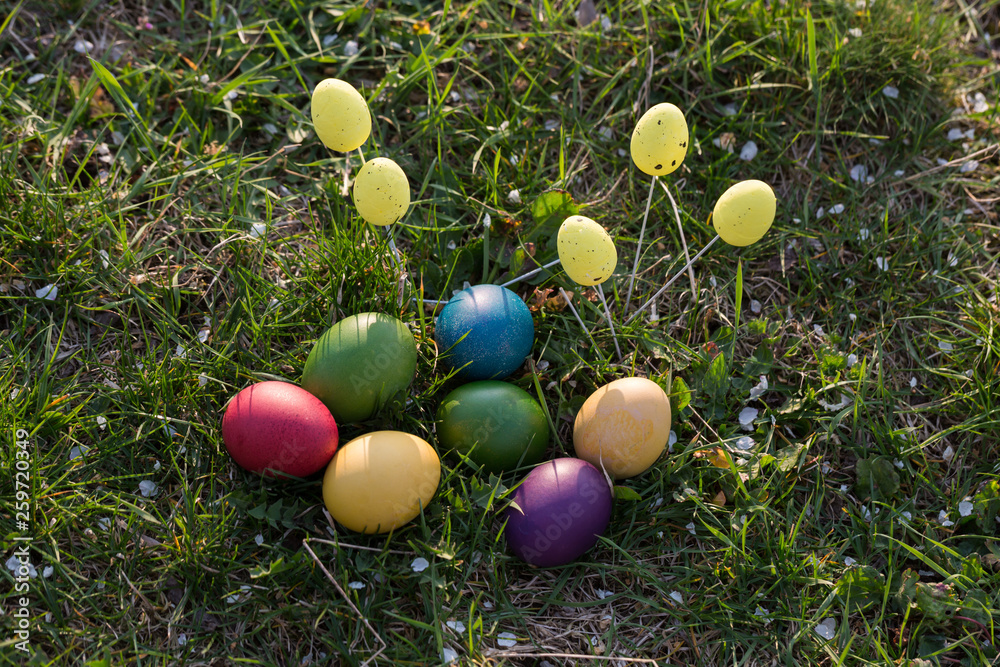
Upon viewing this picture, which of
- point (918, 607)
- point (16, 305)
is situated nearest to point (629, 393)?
point (918, 607)

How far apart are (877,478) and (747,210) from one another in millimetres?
1038

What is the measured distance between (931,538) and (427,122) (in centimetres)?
230

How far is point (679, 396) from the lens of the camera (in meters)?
2.32

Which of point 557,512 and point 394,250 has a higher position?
point 394,250

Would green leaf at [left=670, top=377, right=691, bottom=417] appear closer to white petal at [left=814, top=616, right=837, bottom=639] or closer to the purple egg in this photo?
the purple egg

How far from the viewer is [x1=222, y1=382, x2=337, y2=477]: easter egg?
1979mm

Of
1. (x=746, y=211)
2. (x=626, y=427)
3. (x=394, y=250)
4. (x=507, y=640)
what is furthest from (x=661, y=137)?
(x=507, y=640)

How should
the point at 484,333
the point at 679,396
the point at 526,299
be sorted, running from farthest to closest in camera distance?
1. the point at 526,299
2. the point at 679,396
3. the point at 484,333

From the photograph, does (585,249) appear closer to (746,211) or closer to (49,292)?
(746,211)

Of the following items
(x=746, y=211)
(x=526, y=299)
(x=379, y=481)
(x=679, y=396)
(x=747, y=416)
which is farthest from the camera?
(x=526, y=299)

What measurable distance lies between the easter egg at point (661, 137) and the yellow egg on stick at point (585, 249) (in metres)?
0.28

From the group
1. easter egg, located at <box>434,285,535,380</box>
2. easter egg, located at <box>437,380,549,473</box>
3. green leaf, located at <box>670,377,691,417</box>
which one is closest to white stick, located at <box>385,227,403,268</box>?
easter egg, located at <box>434,285,535,380</box>

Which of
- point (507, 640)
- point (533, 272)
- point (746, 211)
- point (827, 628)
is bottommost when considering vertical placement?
point (507, 640)

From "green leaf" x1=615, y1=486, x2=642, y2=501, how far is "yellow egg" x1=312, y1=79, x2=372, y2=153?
4.34 ft
